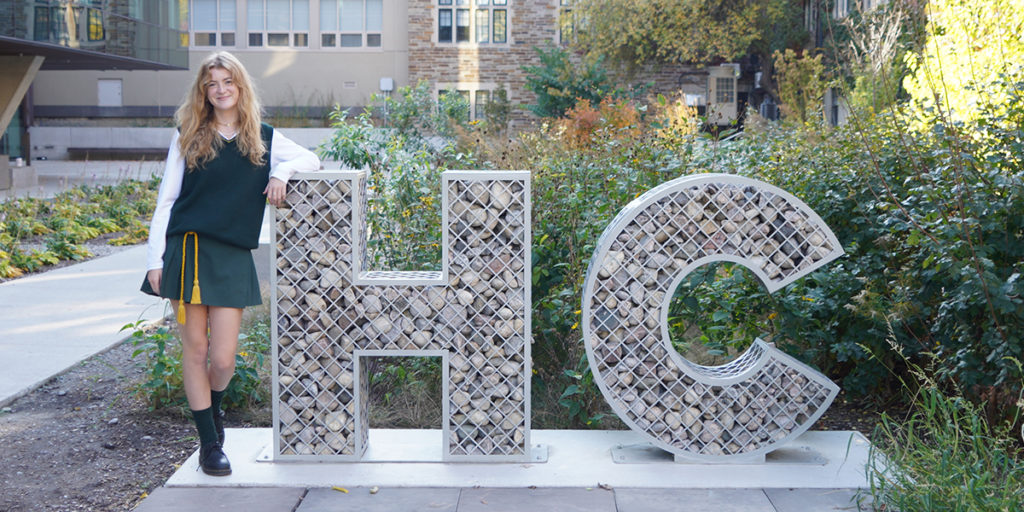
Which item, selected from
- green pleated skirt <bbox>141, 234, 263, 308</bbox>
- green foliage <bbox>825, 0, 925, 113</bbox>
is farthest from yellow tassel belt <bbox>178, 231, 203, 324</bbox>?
green foliage <bbox>825, 0, 925, 113</bbox>

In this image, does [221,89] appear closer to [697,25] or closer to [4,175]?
[4,175]

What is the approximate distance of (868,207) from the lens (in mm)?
4273

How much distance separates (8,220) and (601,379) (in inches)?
366

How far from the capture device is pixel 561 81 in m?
26.4

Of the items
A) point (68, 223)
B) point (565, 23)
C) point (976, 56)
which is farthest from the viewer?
point (565, 23)

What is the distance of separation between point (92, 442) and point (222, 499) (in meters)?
1.10

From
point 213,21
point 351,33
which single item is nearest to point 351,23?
point 351,33

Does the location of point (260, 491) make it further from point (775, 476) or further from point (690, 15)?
point (690, 15)

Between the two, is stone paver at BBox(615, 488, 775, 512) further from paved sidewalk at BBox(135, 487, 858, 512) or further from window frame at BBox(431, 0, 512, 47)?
window frame at BBox(431, 0, 512, 47)

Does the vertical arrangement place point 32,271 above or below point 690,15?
below

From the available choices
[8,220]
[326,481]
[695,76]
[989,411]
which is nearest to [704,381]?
[989,411]

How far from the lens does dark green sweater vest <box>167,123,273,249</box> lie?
3.41 metres

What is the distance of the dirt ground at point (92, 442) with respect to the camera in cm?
354

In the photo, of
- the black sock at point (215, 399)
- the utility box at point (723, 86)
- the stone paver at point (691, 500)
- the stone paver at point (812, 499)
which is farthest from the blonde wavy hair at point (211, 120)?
the utility box at point (723, 86)
